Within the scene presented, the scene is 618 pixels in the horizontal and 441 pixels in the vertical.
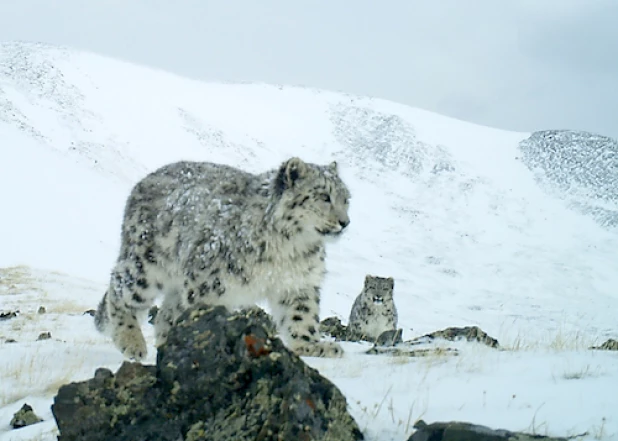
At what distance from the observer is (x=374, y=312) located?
50.7 ft

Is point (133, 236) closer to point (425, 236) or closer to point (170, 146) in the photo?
point (425, 236)

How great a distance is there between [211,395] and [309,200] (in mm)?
4489

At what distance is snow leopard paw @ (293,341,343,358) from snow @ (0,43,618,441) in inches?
15.3

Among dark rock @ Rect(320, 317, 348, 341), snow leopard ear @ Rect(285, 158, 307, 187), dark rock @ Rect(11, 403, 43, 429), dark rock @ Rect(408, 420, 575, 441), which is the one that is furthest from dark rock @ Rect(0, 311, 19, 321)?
dark rock @ Rect(408, 420, 575, 441)

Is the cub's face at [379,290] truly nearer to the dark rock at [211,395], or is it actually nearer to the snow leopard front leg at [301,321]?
the snow leopard front leg at [301,321]

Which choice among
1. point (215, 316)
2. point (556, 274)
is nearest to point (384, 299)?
point (215, 316)

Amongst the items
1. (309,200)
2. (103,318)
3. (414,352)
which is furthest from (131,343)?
(414,352)

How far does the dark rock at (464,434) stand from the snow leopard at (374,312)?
1117cm

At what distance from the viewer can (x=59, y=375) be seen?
735cm

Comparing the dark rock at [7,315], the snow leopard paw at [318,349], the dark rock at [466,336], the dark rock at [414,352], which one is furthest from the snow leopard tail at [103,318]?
the dark rock at [7,315]

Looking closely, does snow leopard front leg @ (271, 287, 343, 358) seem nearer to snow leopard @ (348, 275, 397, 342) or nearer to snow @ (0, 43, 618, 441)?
snow @ (0, 43, 618, 441)

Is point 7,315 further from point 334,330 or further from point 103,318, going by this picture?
point 334,330

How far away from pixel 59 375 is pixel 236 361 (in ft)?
13.0

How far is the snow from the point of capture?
5371 mm
